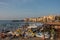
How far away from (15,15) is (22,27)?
0.88 feet

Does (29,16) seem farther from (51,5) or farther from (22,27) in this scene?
(51,5)

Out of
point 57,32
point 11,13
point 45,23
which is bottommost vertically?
point 57,32

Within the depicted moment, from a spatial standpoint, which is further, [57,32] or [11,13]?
[57,32]

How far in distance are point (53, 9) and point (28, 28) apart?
0.61 m

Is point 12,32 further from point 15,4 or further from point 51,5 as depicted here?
point 51,5

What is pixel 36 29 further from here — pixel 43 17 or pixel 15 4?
pixel 15 4

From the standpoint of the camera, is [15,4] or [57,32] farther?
[57,32]

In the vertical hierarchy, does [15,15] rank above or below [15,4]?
below

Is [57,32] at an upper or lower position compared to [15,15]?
lower

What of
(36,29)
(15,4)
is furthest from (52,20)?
(15,4)

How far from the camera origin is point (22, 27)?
2924 mm

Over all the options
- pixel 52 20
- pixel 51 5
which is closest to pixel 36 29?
pixel 52 20

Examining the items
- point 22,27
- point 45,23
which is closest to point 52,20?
point 45,23

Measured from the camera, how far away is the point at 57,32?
3088 millimetres
